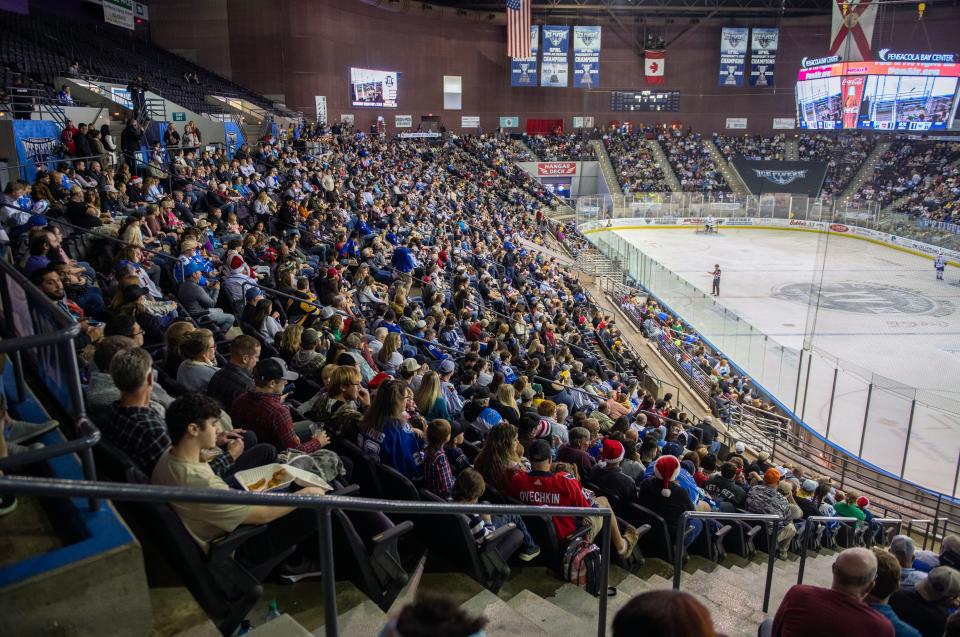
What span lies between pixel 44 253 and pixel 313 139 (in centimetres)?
1826

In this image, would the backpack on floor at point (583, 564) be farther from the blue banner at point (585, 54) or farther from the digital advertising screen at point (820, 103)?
the blue banner at point (585, 54)

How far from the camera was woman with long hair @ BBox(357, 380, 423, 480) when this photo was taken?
443 cm

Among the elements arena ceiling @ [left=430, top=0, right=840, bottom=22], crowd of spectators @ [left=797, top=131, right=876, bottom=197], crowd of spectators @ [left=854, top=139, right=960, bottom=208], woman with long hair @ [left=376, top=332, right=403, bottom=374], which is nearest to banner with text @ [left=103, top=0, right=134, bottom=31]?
arena ceiling @ [left=430, top=0, right=840, bottom=22]

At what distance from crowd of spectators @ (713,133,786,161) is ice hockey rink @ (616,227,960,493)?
361 inches

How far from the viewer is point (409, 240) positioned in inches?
588

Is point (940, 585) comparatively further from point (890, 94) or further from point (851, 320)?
point (890, 94)

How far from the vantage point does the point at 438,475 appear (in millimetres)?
4309

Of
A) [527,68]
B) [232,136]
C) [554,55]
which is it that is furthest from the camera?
[554,55]

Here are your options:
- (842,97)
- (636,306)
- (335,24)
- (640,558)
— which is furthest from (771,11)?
(640,558)

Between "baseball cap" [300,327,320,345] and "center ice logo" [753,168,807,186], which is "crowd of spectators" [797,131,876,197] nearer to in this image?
"center ice logo" [753,168,807,186]

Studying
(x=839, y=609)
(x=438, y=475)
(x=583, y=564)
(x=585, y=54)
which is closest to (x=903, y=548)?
(x=583, y=564)

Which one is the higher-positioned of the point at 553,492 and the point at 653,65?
the point at 653,65

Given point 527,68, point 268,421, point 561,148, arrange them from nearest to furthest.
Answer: point 268,421
point 527,68
point 561,148

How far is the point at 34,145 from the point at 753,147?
43.6m
